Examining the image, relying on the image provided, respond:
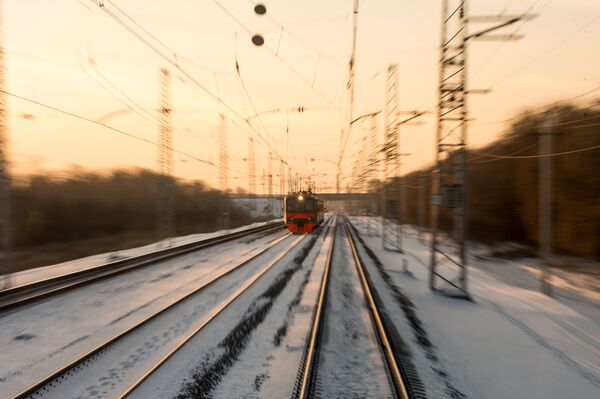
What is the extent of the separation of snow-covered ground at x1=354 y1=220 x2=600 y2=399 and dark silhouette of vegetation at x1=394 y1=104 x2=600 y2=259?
5.14 metres

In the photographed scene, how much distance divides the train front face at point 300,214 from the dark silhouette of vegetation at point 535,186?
13673mm

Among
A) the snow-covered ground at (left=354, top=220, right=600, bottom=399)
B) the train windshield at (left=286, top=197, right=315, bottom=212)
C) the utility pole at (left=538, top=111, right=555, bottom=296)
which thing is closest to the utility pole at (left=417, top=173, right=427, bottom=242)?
the train windshield at (left=286, top=197, right=315, bottom=212)

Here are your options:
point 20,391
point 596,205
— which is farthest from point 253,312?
point 596,205

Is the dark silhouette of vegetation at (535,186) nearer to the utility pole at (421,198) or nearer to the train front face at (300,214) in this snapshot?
the utility pole at (421,198)

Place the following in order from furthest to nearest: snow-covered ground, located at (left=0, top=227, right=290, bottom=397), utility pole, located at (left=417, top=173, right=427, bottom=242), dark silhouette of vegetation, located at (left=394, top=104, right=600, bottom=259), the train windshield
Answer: the train windshield < utility pole, located at (left=417, top=173, right=427, bottom=242) < dark silhouette of vegetation, located at (left=394, top=104, right=600, bottom=259) < snow-covered ground, located at (left=0, top=227, right=290, bottom=397)

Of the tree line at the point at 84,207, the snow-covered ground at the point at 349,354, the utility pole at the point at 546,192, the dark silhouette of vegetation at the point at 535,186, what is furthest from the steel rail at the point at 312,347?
the tree line at the point at 84,207

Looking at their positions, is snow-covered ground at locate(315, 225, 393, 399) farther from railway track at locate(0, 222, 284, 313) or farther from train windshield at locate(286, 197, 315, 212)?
train windshield at locate(286, 197, 315, 212)

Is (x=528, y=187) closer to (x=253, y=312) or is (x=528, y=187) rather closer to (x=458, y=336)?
(x=458, y=336)

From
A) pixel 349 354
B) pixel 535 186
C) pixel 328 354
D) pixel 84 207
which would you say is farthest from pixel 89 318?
pixel 84 207

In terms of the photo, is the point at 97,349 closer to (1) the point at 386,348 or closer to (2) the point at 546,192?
(1) the point at 386,348

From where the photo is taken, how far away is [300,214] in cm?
3194

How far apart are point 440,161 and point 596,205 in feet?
34.2

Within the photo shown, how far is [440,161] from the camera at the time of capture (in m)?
10.1

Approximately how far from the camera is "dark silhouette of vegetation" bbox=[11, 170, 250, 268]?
26.3 metres
